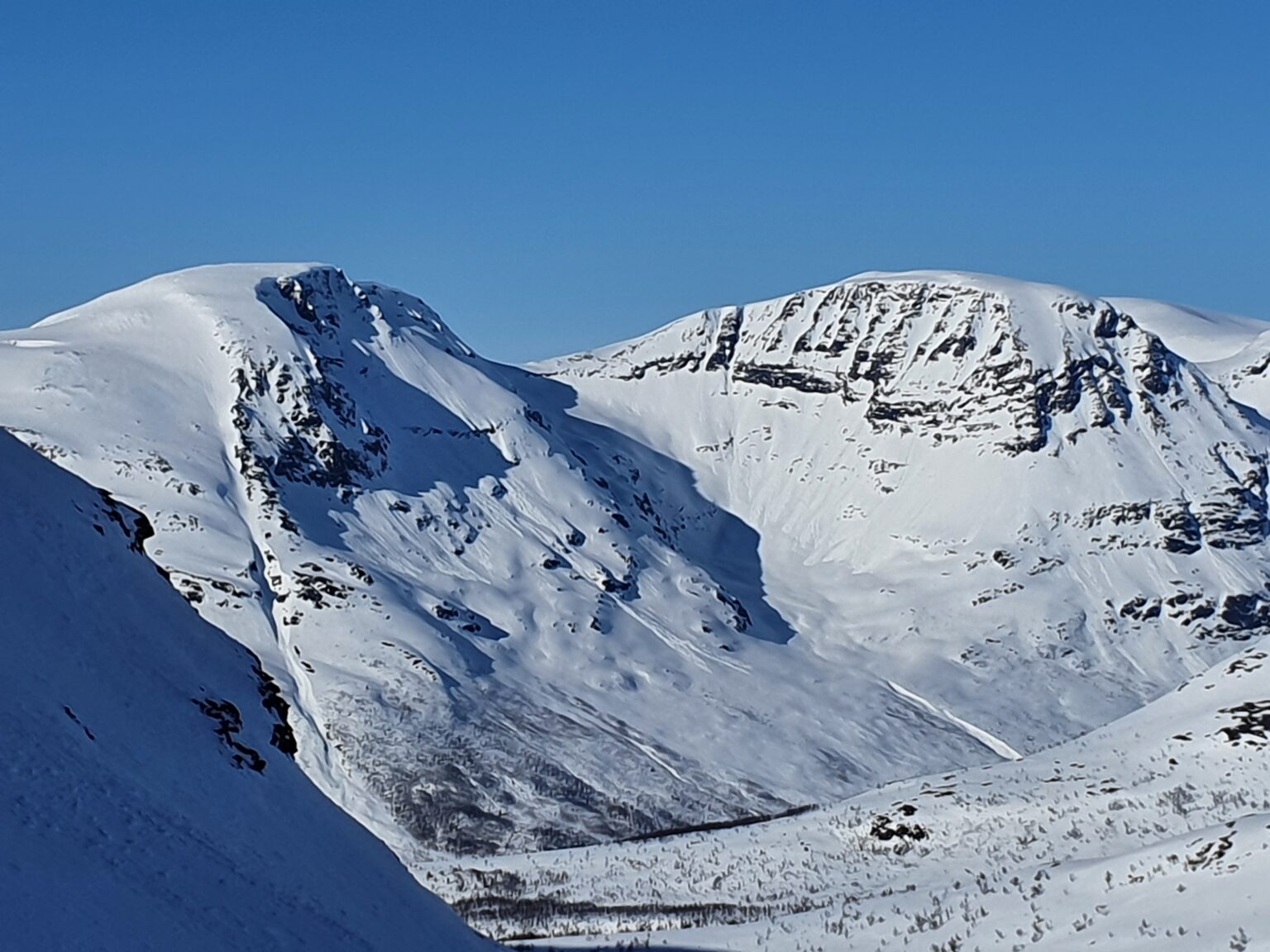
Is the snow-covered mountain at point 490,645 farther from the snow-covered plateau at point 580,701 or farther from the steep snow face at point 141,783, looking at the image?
the steep snow face at point 141,783

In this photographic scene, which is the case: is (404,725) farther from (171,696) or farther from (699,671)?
(171,696)

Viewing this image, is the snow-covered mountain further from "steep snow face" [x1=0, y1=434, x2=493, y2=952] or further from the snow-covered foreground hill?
"steep snow face" [x1=0, y1=434, x2=493, y2=952]

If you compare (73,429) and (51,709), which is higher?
(73,429)

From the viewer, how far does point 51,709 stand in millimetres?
19469

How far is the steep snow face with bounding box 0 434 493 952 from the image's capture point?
16.4 m

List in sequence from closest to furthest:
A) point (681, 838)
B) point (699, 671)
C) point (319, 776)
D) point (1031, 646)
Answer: point (681, 838), point (319, 776), point (699, 671), point (1031, 646)

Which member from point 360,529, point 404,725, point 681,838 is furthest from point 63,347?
point 681,838

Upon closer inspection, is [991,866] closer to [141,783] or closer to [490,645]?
[141,783]

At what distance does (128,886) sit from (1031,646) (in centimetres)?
18817

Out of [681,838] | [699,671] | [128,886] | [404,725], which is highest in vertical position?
[699,671]

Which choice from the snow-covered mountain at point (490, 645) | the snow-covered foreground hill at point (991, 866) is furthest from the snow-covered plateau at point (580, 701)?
the snow-covered mountain at point (490, 645)

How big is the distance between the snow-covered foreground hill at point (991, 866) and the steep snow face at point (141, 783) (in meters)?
6.64

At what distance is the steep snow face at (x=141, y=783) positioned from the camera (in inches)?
644

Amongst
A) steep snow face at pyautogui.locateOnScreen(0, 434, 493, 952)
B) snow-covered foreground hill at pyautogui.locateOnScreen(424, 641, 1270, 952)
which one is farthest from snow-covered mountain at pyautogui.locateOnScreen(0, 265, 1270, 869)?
steep snow face at pyautogui.locateOnScreen(0, 434, 493, 952)
